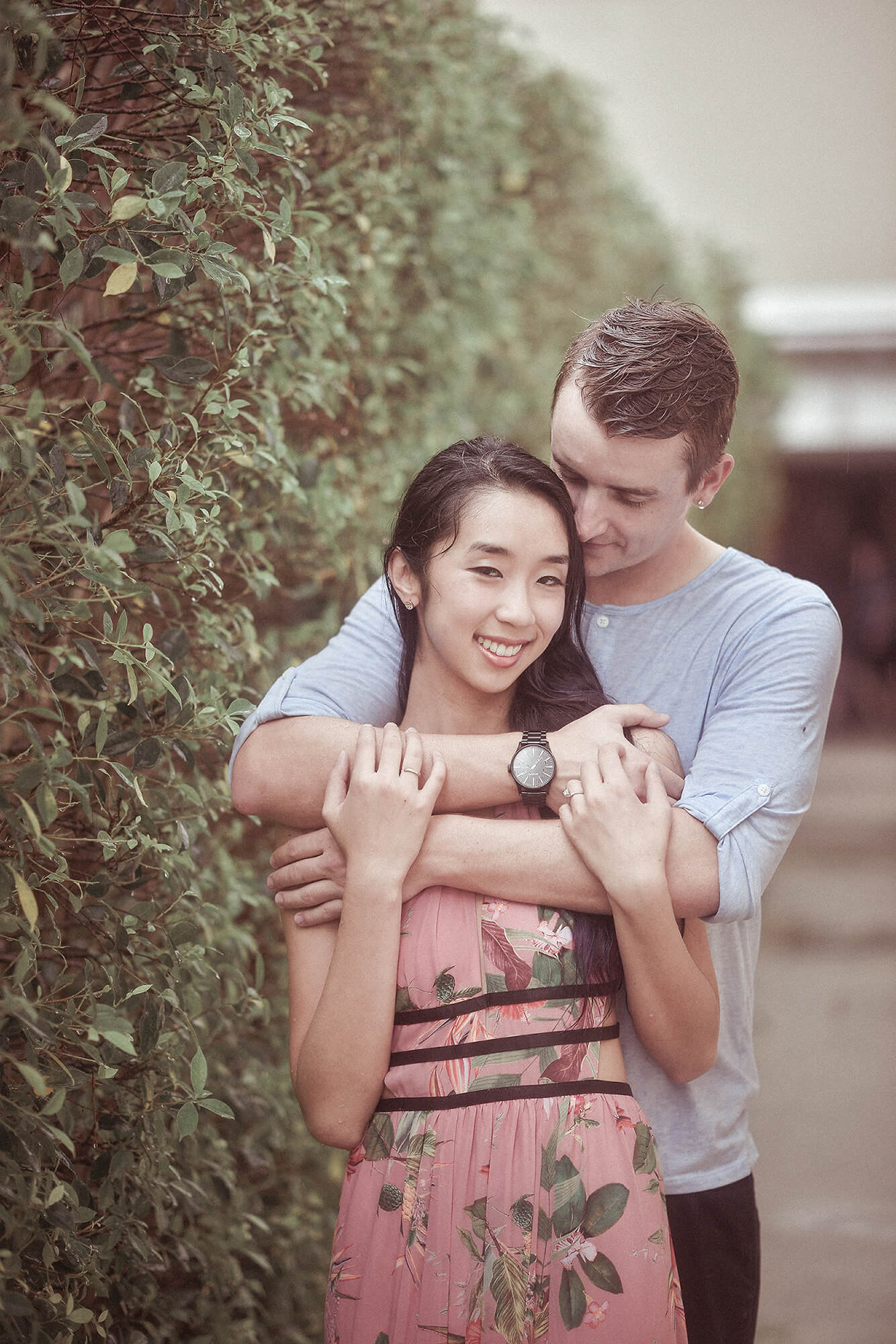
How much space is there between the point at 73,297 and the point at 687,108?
11.4 m

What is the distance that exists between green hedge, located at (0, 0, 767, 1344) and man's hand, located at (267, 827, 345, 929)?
14cm

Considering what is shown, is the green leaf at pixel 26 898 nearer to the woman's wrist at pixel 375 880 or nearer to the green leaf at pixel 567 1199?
the woman's wrist at pixel 375 880

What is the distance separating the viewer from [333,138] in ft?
9.05

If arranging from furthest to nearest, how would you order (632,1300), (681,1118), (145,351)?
(145,351) < (681,1118) < (632,1300)

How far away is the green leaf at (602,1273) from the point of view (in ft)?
5.07

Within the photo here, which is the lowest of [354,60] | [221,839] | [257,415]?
[221,839]

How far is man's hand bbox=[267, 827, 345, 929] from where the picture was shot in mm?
1737

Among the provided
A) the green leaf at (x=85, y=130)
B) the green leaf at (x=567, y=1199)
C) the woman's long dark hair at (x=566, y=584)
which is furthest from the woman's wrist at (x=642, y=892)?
the green leaf at (x=85, y=130)

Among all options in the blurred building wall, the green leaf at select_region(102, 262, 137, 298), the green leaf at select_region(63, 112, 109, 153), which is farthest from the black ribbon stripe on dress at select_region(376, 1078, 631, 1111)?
the blurred building wall

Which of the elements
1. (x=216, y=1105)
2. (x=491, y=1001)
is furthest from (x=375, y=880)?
(x=216, y=1105)

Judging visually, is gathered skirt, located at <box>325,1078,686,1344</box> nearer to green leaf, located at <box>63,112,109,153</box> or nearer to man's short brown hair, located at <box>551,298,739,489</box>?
man's short brown hair, located at <box>551,298,739,489</box>

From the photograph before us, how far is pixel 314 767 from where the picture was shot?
179cm

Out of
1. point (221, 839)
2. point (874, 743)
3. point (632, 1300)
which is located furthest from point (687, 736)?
point (874, 743)

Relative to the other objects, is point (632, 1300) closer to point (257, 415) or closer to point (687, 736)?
point (687, 736)
